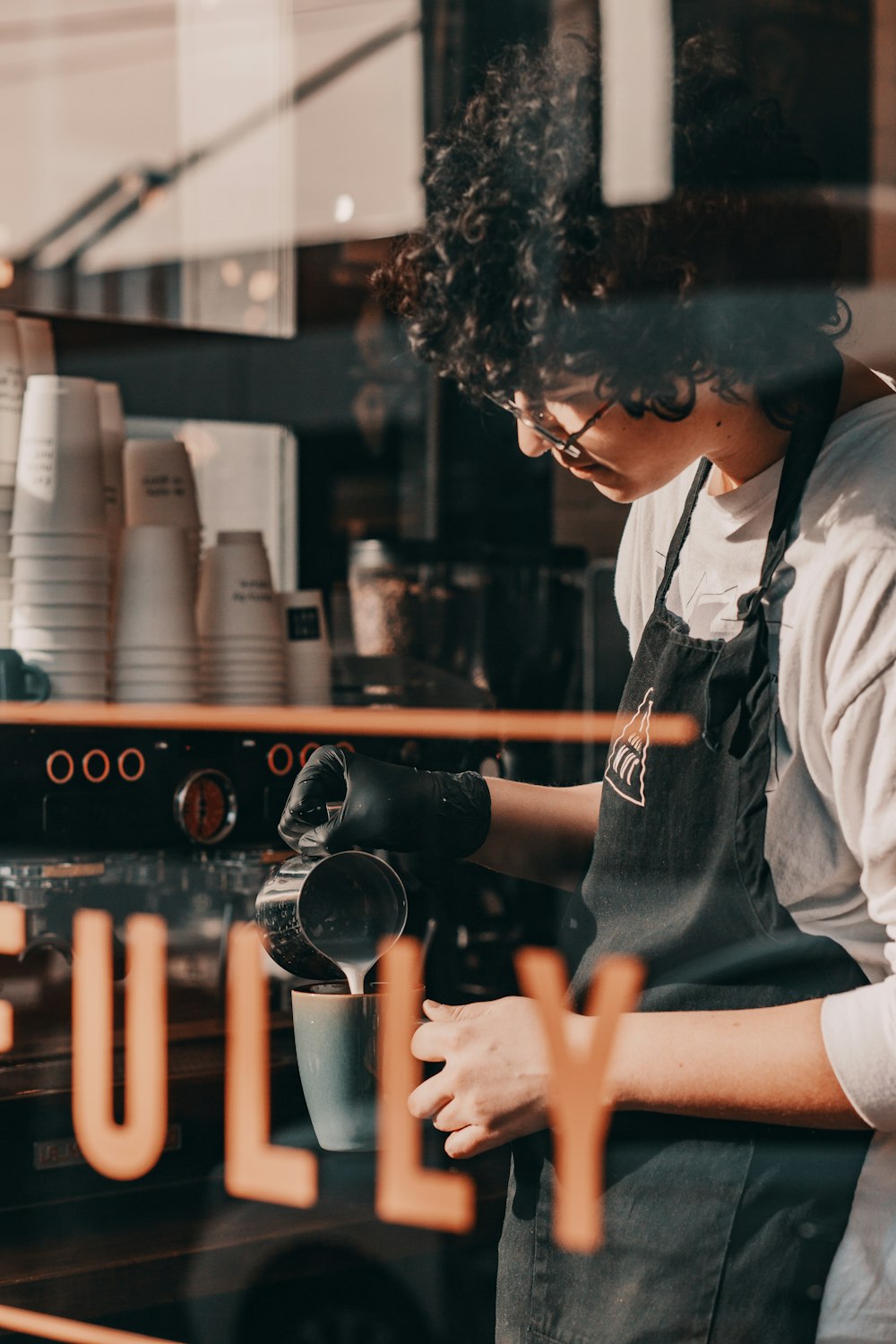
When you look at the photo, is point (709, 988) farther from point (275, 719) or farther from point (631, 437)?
point (275, 719)

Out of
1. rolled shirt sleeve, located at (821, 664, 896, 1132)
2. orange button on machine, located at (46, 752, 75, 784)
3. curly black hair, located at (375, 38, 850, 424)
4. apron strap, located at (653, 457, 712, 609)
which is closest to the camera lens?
rolled shirt sleeve, located at (821, 664, 896, 1132)

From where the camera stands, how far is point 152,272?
1.84 metres

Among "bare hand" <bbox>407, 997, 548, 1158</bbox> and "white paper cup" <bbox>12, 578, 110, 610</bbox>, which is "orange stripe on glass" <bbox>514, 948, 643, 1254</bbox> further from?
"white paper cup" <bbox>12, 578, 110, 610</bbox>

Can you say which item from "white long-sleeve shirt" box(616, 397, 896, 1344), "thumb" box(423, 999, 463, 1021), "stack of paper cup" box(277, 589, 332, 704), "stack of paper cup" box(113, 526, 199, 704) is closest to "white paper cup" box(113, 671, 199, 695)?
"stack of paper cup" box(113, 526, 199, 704)

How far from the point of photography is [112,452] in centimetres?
139

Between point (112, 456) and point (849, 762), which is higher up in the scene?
point (112, 456)

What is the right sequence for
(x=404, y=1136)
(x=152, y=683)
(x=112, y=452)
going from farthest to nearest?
(x=112, y=452) → (x=152, y=683) → (x=404, y=1136)

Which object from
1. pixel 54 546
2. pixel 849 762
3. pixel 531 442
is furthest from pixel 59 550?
pixel 849 762

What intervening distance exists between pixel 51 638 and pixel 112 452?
22 centimetres

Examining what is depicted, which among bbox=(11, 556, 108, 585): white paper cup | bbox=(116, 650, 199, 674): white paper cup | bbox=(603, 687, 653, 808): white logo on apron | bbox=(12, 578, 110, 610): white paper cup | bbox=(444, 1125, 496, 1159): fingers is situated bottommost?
bbox=(444, 1125, 496, 1159): fingers

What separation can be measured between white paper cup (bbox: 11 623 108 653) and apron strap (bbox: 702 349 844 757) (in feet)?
2.07

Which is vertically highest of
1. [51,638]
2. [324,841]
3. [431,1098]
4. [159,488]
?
[159,488]

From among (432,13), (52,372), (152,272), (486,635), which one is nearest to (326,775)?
(52,372)

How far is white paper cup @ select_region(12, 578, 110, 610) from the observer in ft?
4.16
